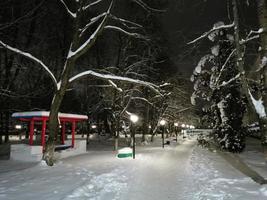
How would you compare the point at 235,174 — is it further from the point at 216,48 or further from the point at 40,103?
the point at 40,103

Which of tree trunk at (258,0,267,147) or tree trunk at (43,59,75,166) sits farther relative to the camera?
tree trunk at (43,59,75,166)

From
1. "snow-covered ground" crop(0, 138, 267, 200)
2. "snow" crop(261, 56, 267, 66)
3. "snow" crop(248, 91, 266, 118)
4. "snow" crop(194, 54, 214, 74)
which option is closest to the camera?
"snow-covered ground" crop(0, 138, 267, 200)

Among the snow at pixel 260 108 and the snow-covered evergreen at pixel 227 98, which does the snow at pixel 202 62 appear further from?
the snow at pixel 260 108

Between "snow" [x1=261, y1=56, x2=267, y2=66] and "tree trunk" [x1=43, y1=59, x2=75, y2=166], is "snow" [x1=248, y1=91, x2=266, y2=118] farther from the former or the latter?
"tree trunk" [x1=43, y1=59, x2=75, y2=166]

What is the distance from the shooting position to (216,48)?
22047mm

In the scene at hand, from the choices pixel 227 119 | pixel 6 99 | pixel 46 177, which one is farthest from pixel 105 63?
pixel 46 177

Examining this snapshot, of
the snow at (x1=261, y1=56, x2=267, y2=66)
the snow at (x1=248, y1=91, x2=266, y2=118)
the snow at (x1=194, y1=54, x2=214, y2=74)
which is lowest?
the snow at (x1=248, y1=91, x2=266, y2=118)

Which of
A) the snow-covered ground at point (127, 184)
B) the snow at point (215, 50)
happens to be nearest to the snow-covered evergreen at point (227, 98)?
the snow at point (215, 50)

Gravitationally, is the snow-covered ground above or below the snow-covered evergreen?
below

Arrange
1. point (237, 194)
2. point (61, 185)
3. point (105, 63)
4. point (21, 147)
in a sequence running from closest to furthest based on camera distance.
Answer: point (237, 194)
point (61, 185)
point (21, 147)
point (105, 63)

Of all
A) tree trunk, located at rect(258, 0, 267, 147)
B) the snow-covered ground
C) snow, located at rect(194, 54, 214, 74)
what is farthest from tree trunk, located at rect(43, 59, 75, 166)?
snow, located at rect(194, 54, 214, 74)

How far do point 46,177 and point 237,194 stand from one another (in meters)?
6.42

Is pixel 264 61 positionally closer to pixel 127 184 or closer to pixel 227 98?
pixel 127 184

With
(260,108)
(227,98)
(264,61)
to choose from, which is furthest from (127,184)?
(227,98)
